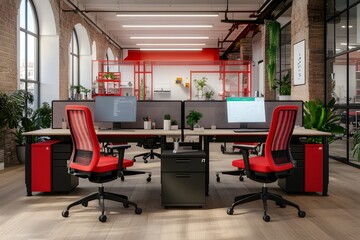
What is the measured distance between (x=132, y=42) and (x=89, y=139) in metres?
14.3

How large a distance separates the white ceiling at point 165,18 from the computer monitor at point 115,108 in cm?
615

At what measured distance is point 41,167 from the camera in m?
4.75

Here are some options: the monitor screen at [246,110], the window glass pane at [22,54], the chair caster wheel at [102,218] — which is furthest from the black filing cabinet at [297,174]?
the window glass pane at [22,54]

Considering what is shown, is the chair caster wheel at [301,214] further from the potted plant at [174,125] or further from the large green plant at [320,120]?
the large green plant at [320,120]

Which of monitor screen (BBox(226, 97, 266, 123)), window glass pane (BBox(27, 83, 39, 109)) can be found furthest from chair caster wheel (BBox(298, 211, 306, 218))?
window glass pane (BBox(27, 83, 39, 109))

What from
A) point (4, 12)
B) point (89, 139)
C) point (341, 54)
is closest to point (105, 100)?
point (89, 139)

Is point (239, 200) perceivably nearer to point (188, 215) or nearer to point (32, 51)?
point (188, 215)

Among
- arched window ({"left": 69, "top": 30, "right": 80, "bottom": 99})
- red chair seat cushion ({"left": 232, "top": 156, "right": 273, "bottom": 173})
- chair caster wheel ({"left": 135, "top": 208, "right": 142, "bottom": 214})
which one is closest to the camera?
red chair seat cushion ({"left": 232, "top": 156, "right": 273, "bottom": 173})

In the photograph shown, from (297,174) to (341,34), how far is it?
3.87 meters

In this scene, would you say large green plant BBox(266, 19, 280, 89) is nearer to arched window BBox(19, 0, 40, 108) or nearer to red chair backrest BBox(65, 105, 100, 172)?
arched window BBox(19, 0, 40, 108)

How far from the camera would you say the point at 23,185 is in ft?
17.7

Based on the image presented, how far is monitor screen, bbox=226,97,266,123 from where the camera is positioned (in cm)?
496

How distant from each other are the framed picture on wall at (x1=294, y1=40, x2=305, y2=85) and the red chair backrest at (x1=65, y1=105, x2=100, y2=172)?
18.8 ft

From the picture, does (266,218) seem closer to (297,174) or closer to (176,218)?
(176,218)
